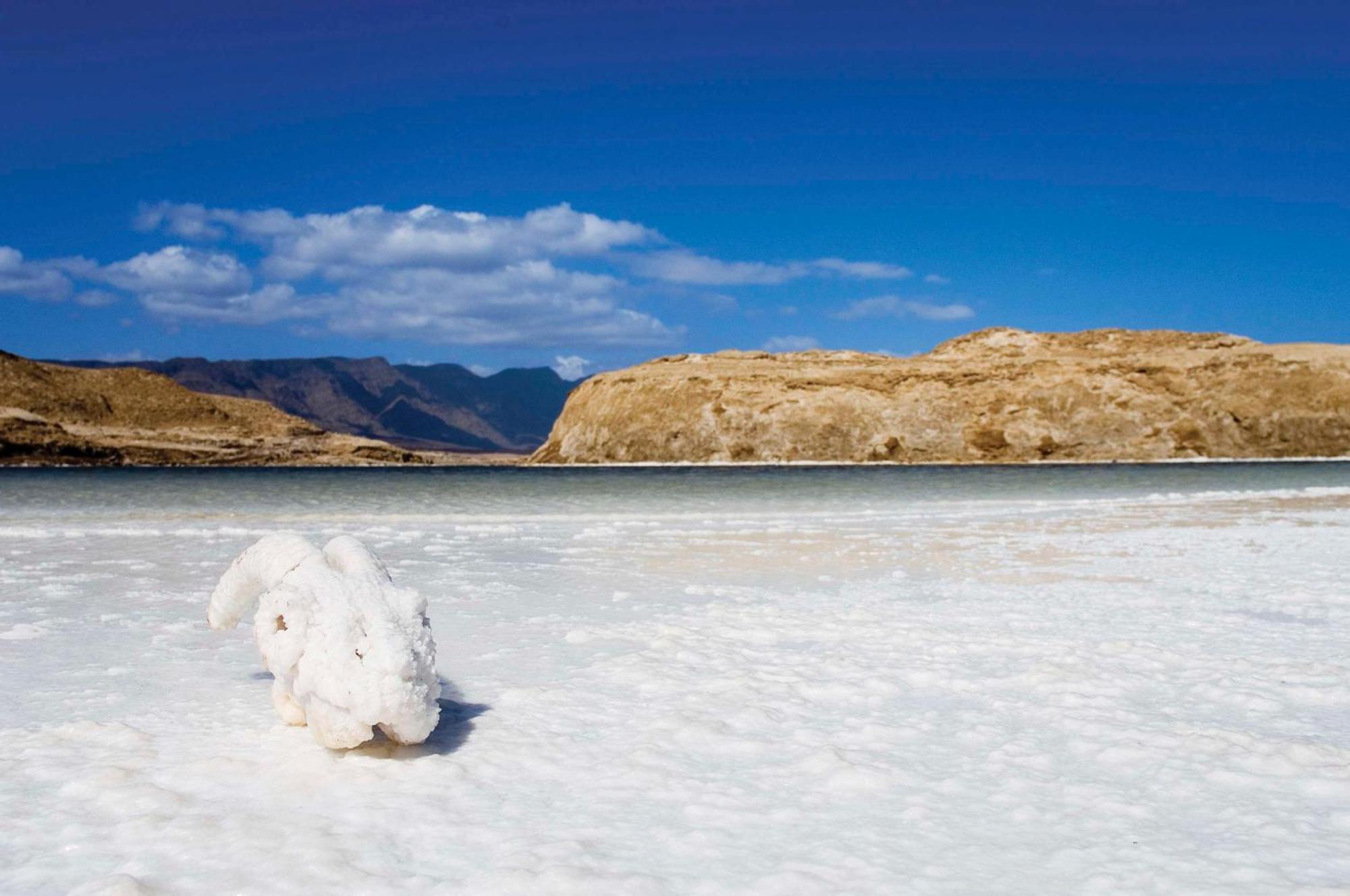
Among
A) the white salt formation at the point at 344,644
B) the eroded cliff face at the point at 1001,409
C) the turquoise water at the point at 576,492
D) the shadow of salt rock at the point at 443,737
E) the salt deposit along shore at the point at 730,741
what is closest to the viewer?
the salt deposit along shore at the point at 730,741

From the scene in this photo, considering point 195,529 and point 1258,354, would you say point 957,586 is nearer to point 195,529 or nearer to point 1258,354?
point 195,529

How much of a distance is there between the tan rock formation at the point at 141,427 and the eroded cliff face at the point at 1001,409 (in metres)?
24.1

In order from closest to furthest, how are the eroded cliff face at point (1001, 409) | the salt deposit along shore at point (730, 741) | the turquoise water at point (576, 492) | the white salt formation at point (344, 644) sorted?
the salt deposit along shore at point (730, 741)
the white salt formation at point (344, 644)
the turquoise water at point (576, 492)
the eroded cliff face at point (1001, 409)

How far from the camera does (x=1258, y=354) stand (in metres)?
85.9

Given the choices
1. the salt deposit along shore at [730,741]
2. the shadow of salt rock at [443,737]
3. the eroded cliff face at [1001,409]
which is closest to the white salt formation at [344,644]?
the shadow of salt rock at [443,737]

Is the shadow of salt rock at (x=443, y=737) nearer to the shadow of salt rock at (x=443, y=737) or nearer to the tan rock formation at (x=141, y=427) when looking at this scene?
the shadow of salt rock at (x=443, y=737)

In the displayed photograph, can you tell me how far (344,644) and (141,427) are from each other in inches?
3858

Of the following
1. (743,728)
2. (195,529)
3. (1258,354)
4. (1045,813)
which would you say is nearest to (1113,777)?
(1045,813)

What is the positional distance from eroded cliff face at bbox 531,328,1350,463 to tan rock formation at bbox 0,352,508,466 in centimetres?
2411

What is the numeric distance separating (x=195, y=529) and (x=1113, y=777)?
58.0 feet

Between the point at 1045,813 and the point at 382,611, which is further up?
the point at 382,611

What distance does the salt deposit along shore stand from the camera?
329cm

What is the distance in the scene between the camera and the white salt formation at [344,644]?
4.29 m

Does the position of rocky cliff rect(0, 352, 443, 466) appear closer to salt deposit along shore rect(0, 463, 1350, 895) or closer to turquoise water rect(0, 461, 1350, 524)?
turquoise water rect(0, 461, 1350, 524)
